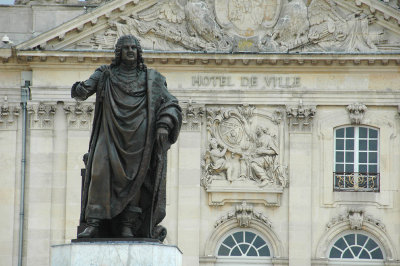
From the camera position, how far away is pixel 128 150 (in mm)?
11930

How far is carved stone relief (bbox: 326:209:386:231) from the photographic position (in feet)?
117

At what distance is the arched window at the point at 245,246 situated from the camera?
3625 centimetres

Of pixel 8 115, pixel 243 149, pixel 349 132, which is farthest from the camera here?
pixel 8 115

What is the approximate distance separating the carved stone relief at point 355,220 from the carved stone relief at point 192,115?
13.9ft

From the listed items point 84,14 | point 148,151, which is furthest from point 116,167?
point 84,14

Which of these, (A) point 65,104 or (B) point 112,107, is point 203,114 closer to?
(A) point 65,104

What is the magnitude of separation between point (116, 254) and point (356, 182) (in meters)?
24.9

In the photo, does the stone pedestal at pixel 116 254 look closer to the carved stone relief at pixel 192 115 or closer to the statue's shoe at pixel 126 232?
the statue's shoe at pixel 126 232

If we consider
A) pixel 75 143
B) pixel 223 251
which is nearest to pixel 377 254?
pixel 223 251

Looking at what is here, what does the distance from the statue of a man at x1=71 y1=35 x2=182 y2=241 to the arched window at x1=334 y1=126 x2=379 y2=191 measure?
78.9 feet

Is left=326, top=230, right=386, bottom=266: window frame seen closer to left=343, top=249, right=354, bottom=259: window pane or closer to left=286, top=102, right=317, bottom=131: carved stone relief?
left=343, top=249, right=354, bottom=259: window pane

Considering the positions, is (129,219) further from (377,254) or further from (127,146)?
(377,254)

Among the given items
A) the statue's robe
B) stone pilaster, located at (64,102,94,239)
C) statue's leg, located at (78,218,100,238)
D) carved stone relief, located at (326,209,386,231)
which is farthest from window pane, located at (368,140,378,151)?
statue's leg, located at (78,218,100,238)

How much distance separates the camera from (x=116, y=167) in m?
11.9
